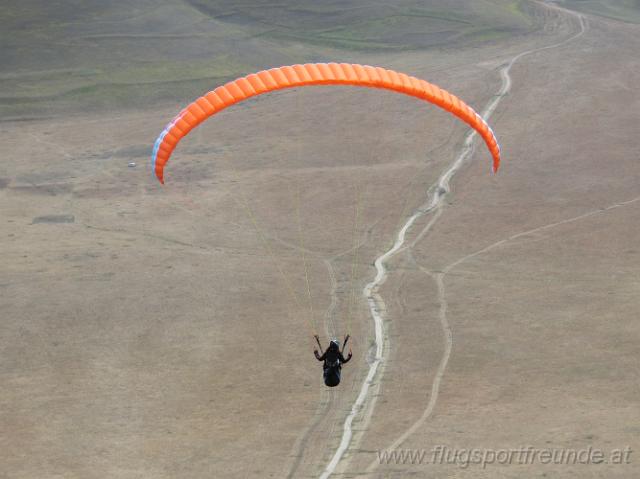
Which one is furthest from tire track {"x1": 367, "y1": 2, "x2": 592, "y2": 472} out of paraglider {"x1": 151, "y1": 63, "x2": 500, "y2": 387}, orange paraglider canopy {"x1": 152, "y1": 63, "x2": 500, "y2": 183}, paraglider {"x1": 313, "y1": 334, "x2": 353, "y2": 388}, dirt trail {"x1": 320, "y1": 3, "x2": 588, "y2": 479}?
orange paraglider canopy {"x1": 152, "y1": 63, "x2": 500, "y2": 183}

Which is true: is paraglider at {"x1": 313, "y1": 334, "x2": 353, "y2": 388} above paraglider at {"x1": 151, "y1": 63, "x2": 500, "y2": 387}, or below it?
below

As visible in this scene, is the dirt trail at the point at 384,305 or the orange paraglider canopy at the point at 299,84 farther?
the dirt trail at the point at 384,305

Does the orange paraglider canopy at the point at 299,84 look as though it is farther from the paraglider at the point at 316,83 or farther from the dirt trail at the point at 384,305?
the dirt trail at the point at 384,305

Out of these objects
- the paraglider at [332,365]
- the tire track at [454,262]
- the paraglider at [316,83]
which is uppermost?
the paraglider at [316,83]

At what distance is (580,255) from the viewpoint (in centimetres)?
3469

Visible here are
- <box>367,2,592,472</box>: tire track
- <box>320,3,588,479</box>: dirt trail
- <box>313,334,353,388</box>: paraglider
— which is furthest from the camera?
<box>367,2,592,472</box>: tire track

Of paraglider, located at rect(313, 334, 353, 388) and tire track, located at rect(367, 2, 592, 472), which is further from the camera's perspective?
tire track, located at rect(367, 2, 592, 472)

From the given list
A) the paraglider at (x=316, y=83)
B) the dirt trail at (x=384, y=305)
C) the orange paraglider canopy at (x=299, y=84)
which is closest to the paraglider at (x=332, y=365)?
the paraglider at (x=316, y=83)


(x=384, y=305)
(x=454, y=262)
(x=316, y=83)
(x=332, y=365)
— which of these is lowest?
(x=454, y=262)

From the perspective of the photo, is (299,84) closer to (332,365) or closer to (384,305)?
(332,365)

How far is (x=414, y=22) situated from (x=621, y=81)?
50.6ft

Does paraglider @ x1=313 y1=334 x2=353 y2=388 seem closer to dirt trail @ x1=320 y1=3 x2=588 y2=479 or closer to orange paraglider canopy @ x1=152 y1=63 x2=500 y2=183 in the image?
dirt trail @ x1=320 y1=3 x2=588 y2=479

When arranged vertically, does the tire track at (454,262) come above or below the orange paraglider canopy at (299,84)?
below

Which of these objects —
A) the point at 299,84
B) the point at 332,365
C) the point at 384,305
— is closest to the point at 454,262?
the point at 384,305
